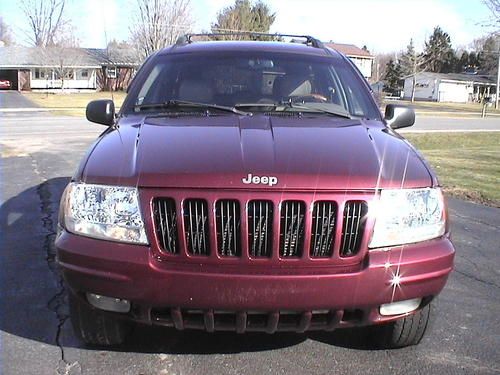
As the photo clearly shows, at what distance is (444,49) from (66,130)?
87705 mm

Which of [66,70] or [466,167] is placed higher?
[66,70]

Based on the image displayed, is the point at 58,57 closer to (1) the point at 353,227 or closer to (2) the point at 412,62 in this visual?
(2) the point at 412,62

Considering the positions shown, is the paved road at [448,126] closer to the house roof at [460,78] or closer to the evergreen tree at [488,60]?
the evergreen tree at [488,60]

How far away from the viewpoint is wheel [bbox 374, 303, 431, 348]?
3.14m

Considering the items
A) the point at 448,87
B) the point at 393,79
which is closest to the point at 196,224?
the point at 448,87

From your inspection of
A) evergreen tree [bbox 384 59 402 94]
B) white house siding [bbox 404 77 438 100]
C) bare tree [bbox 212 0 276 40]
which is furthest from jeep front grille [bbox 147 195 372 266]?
evergreen tree [bbox 384 59 402 94]

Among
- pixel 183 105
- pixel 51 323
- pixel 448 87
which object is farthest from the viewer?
pixel 448 87

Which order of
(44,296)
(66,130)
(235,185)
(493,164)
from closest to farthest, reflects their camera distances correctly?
(235,185) < (44,296) < (493,164) < (66,130)

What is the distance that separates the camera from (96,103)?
159 inches

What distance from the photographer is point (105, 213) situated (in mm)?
2732

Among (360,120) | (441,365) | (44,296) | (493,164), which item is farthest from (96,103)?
(493,164)

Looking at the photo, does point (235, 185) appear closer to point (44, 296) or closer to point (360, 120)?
point (360, 120)

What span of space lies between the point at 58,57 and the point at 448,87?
168 ft

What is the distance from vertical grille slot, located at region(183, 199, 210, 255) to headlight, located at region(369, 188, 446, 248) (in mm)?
765
